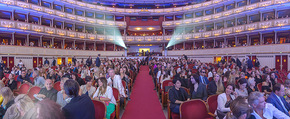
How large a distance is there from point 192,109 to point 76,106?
2503 mm

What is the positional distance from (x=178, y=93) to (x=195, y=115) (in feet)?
2.77

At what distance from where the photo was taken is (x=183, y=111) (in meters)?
3.54

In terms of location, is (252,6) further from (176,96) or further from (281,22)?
(176,96)

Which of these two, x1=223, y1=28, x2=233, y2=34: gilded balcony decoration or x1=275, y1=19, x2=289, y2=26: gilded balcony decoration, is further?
x1=223, y1=28, x2=233, y2=34: gilded balcony decoration

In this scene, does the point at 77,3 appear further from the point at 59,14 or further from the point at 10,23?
the point at 10,23

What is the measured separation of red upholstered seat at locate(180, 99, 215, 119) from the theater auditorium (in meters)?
0.02

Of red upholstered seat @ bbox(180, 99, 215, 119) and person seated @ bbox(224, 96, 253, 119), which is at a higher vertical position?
person seated @ bbox(224, 96, 253, 119)

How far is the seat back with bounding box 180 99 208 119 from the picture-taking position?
11.6 feet

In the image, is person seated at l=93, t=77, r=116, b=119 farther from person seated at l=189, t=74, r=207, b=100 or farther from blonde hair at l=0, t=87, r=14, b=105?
person seated at l=189, t=74, r=207, b=100

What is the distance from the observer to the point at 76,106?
7.22ft

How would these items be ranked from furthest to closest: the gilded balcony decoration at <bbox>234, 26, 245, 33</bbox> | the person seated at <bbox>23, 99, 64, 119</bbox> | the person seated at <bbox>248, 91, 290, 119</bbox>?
the gilded balcony decoration at <bbox>234, 26, 245, 33</bbox> → the person seated at <bbox>248, 91, 290, 119</bbox> → the person seated at <bbox>23, 99, 64, 119</bbox>

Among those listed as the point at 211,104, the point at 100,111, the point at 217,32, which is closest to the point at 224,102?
the point at 211,104

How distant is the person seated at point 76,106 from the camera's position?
2.13m

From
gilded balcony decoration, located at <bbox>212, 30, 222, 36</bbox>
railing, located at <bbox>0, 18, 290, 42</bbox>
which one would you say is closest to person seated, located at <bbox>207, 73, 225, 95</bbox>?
railing, located at <bbox>0, 18, 290, 42</bbox>
